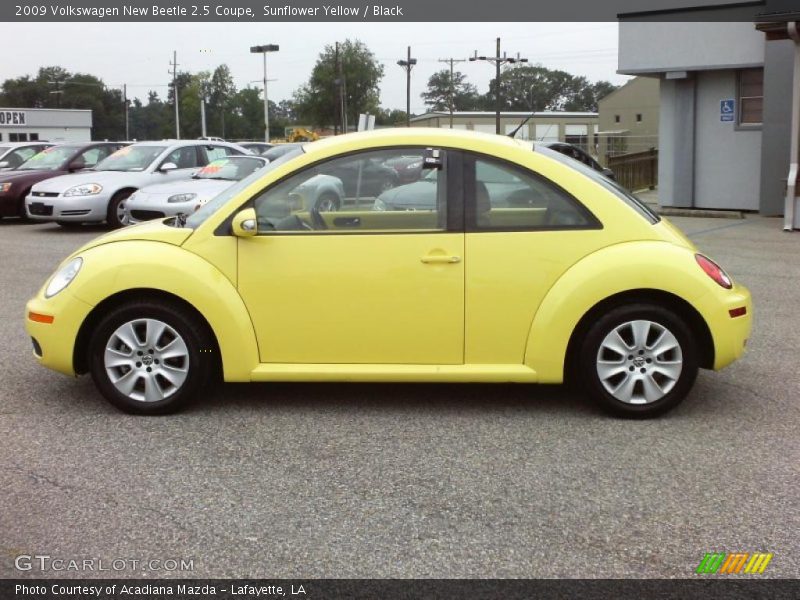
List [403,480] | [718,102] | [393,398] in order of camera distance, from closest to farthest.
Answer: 1. [403,480]
2. [393,398]
3. [718,102]

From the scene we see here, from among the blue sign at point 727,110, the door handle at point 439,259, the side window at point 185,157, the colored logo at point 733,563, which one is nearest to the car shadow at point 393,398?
the door handle at point 439,259

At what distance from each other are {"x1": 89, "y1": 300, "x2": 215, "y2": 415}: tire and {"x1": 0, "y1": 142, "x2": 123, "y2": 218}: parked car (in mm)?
14368

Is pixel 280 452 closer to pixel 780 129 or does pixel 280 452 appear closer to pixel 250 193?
pixel 250 193

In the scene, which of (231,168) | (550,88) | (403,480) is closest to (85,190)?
(231,168)

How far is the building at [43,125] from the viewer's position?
75750mm

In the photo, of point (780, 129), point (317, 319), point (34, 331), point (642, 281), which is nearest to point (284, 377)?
point (317, 319)

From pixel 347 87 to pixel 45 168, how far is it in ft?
293

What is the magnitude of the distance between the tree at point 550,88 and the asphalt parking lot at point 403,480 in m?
136

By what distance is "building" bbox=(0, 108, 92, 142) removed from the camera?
75.8 metres

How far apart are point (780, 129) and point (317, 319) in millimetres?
14983

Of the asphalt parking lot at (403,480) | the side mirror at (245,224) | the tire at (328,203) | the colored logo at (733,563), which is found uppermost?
the tire at (328,203)

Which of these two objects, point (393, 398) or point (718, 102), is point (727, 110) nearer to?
point (718, 102)

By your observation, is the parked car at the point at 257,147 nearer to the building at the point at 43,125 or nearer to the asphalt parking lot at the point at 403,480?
the asphalt parking lot at the point at 403,480

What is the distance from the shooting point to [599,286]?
17.3 feet
